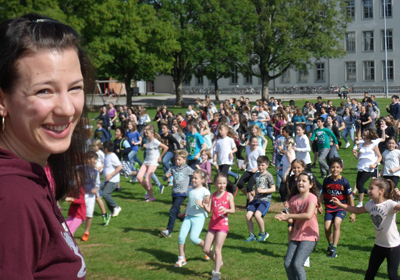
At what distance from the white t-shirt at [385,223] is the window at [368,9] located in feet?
216

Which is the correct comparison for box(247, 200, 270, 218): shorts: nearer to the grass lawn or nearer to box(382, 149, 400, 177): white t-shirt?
the grass lawn

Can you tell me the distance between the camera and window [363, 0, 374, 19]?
66.3m

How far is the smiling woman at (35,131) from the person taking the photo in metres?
1.08

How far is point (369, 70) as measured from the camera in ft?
222

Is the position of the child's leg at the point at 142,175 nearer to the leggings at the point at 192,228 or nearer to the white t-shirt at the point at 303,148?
the white t-shirt at the point at 303,148

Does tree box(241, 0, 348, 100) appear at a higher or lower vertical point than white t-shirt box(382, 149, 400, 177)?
higher

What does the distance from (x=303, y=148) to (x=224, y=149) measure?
241 cm

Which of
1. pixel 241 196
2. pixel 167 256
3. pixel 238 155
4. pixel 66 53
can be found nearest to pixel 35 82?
pixel 66 53

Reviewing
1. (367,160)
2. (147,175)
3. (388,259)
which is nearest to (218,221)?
(388,259)

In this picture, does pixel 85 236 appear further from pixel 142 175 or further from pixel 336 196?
pixel 336 196

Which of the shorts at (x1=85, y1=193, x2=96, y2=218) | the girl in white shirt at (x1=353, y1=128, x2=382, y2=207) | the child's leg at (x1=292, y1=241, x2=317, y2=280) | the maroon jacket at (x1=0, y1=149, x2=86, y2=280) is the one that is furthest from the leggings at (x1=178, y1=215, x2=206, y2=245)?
the maroon jacket at (x1=0, y1=149, x2=86, y2=280)

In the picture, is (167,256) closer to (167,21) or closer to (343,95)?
(167,21)

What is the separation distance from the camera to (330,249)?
8.73 meters

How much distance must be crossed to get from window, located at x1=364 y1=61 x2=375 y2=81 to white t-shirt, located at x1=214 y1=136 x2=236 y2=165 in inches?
2350
